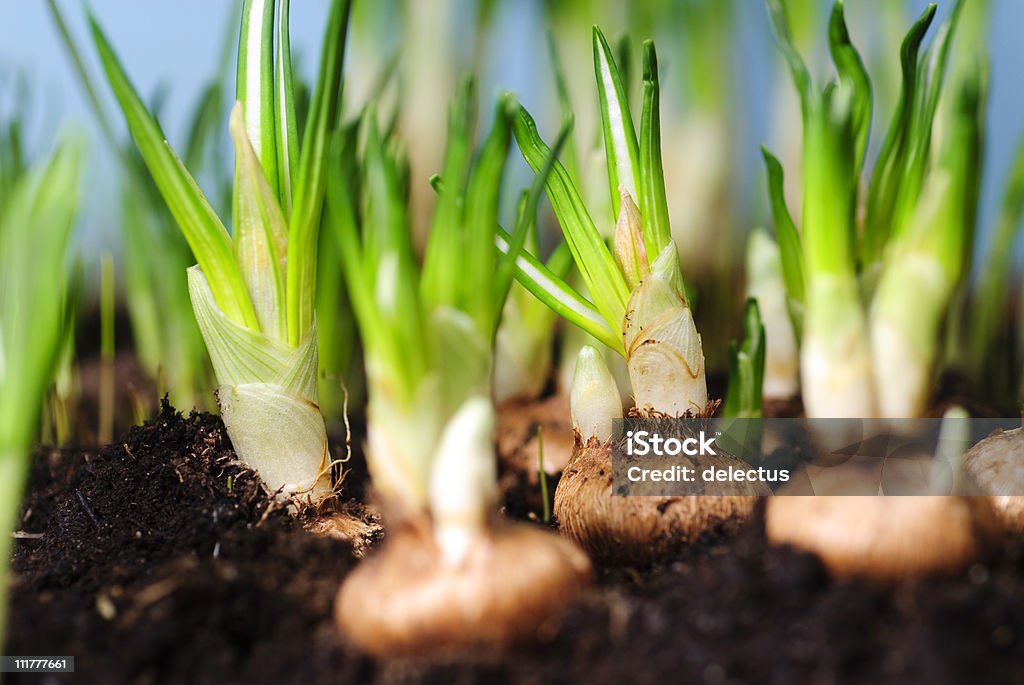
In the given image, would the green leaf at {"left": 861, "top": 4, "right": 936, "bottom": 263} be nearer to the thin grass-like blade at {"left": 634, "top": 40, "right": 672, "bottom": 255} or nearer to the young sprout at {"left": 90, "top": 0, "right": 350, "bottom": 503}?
the thin grass-like blade at {"left": 634, "top": 40, "right": 672, "bottom": 255}

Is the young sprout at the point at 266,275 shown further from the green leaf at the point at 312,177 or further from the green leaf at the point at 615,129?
the green leaf at the point at 615,129

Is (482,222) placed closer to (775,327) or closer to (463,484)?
(463,484)

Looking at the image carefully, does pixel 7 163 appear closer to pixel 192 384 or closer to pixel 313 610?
pixel 192 384

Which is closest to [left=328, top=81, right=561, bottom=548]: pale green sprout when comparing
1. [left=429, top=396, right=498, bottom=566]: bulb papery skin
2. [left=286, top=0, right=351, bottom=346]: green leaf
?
[left=429, top=396, right=498, bottom=566]: bulb papery skin

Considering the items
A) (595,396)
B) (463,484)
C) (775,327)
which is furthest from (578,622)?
(775,327)

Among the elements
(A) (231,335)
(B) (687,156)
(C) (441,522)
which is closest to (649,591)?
A: (C) (441,522)

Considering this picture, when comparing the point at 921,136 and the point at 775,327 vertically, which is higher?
the point at 921,136

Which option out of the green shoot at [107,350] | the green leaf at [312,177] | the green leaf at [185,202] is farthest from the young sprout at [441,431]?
the green shoot at [107,350]
